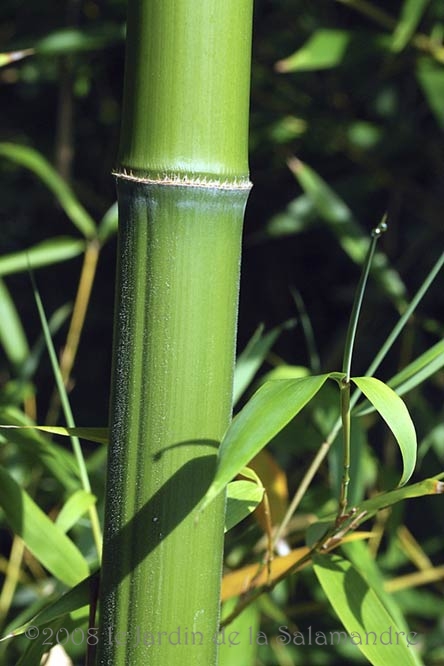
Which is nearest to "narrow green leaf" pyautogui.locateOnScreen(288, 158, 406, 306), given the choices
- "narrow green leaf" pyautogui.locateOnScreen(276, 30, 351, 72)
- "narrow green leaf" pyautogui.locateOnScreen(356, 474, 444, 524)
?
"narrow green leaf" pyautogui.locateOnScreen(276, 30, 351, 72)

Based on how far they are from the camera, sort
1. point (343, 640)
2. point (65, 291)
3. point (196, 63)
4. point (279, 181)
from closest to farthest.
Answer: point (196, 63)
point (343, 640)
point (279, 181)
point (65, 291)

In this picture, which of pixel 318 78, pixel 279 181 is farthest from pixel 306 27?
pixel 279 181

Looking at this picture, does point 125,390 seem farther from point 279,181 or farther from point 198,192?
point 279,181

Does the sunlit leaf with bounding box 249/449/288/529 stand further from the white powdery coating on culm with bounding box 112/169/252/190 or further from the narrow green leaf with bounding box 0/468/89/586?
the white powdery coating on culm with bounding box 112/169/252/190

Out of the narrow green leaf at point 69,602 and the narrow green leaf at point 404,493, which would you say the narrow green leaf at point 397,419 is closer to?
the narrow green leaf at point 404,493

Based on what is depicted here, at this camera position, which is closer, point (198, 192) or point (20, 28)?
point (198, 192)

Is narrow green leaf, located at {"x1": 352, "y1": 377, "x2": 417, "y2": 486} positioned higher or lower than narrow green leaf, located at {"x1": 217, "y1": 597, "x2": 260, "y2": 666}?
higher
